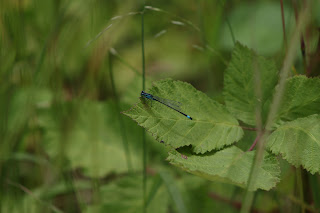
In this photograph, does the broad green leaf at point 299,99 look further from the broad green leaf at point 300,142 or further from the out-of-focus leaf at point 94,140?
the out-of-focus leaf at point 94,140

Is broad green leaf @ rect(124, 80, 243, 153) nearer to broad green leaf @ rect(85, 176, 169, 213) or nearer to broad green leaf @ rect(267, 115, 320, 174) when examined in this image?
broad green leaf @ rect(267, 115, 320, 174)

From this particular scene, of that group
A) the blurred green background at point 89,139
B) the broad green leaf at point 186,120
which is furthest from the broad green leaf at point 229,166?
the blurred green background at point 89,139

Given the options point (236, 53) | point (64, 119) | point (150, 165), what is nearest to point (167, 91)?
point (236, 53)

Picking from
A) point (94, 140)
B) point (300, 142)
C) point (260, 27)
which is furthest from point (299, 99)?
point (260, 27)

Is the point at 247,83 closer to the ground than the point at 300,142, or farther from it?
farther from it

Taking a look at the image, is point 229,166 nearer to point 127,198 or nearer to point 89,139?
point 127,198
